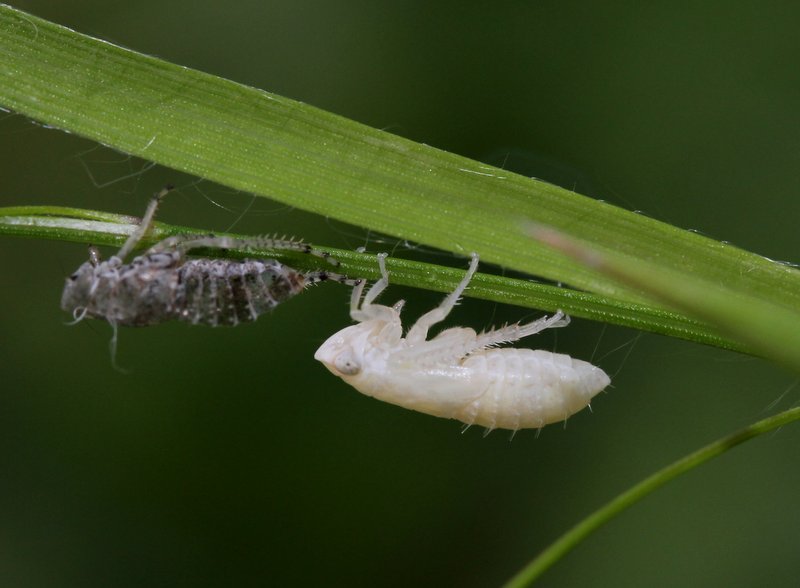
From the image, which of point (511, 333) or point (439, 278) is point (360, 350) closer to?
point (511, 333)

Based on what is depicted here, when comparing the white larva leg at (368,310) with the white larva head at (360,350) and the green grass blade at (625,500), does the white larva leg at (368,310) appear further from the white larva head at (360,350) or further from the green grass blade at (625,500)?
the green grass blade at (625,500)

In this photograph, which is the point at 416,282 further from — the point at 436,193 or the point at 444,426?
the point at 444,426

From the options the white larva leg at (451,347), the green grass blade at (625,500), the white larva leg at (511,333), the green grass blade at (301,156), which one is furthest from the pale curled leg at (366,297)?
the green grass blade at (625,500)

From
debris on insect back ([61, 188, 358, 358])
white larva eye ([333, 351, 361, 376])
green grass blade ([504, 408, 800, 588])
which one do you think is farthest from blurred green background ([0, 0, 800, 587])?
green grass blade ([504, 408, 800, 588])

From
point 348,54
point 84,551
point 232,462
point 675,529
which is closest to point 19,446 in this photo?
point 84,551

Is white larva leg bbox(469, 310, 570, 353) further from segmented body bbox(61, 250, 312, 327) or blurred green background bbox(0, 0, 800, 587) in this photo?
blurred green background bbox(0, 0, 800, 587)

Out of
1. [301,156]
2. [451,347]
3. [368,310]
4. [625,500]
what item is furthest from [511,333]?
[625,500]

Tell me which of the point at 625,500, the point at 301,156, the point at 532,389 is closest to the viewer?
the point at 625,500
